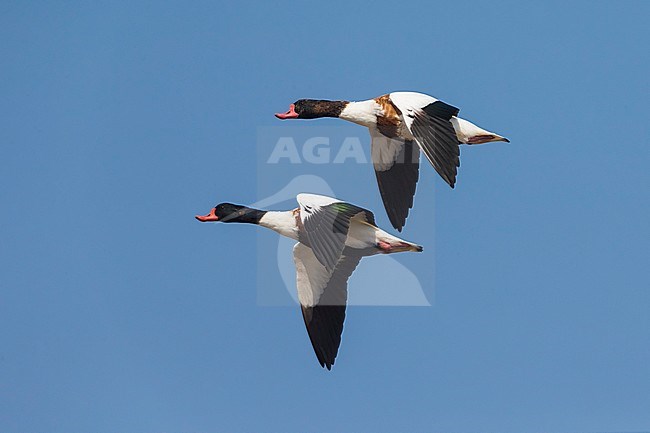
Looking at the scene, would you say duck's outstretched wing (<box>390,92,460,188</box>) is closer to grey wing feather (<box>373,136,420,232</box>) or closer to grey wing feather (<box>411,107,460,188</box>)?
grey wing feather (<box>411,107,460,188</box>)

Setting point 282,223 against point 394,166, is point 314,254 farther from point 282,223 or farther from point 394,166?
point 394,166

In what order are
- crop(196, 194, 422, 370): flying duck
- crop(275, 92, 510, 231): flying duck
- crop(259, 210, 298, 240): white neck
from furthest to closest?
crop(259, 210, 298, 240): white neck < crop(196, 194, 422, 370): flying duck < crop(275, 92, 510, 231): flying duck

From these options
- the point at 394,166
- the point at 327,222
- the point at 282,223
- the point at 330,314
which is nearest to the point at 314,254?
the point at 327,222

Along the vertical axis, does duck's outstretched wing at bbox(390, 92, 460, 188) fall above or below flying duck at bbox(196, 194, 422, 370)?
above

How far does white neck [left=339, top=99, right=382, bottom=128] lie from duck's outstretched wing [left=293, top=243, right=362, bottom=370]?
5.24 ft

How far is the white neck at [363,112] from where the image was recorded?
2700 centimetres

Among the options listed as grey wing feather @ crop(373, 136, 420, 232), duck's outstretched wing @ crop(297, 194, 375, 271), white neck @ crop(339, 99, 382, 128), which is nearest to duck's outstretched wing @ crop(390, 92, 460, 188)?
white neck @ crop(339, 99, 382, 128)

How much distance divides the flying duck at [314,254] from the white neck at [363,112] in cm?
143

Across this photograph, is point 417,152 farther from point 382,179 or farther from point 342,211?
point 342,211

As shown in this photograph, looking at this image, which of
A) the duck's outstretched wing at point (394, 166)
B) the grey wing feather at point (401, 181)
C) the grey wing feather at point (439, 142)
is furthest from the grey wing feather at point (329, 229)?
the duck's outstretched wing at point (394, 166)

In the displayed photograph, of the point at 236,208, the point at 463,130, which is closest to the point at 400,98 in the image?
the point at 463,130

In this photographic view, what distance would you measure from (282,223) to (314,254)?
1167 millimetres

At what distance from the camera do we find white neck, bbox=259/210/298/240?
26.4m

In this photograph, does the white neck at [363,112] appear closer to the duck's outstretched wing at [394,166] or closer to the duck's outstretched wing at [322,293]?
the duck's outstretched wing at [394,166]
